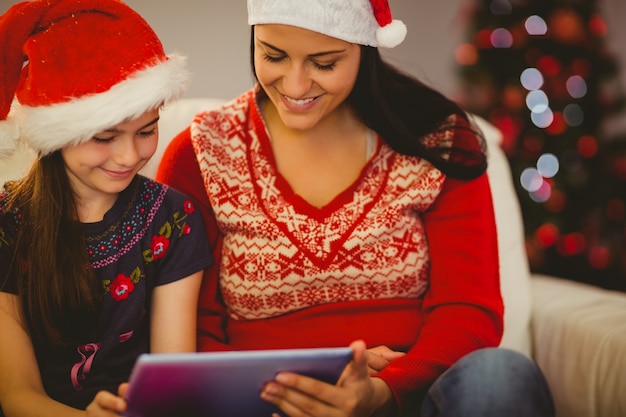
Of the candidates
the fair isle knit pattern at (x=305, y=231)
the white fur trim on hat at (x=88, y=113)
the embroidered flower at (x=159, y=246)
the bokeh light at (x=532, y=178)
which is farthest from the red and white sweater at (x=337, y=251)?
the bokeh light at (x=532, y=178)

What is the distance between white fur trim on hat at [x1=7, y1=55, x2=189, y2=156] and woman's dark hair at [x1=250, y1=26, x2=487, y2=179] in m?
0.31

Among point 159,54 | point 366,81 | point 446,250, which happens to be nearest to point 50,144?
point 159,54

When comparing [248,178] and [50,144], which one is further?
[248,178]

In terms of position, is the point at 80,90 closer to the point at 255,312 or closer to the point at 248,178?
the point at 248,178

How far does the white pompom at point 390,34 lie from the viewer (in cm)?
123

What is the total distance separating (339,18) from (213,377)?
64 centimetres

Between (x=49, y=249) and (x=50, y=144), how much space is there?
0.18 metres

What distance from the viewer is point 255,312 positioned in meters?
1.37

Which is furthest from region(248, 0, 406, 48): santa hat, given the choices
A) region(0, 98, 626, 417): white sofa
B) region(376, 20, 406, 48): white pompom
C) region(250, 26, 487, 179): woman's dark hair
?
region(0, 98, 626, 417): white sofa

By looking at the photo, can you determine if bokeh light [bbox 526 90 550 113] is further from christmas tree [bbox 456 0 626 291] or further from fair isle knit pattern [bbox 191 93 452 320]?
fair isle knit pattern [bbox 191 93 452 320]

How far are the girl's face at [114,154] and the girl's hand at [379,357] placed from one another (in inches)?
21.1

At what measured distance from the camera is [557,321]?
1.55m

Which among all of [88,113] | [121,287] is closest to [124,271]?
[121,287]

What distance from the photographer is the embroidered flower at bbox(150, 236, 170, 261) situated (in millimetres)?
1267
